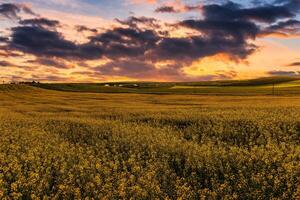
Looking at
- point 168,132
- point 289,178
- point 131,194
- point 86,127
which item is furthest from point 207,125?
point 131,194

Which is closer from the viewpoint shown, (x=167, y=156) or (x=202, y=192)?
(x=202, y=192)

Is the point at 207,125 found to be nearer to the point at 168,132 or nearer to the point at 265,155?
the point at 168,132

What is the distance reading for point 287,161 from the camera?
1423 centimetres

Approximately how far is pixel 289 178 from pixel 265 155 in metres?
2.19

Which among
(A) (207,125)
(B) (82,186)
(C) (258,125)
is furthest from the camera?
(A) (207,125)

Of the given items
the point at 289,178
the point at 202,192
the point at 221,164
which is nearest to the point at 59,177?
the point at 202,192

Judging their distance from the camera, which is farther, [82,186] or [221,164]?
[221,164]

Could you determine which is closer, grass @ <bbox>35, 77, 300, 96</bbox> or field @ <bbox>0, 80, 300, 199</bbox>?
field @ <bbox>0, 80, 300, 199</bbox>

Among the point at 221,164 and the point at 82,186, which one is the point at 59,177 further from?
the point at 221,164

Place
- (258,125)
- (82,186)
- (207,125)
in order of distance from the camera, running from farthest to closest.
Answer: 1. (207,125)
2. (258,125)
3. (82,186)

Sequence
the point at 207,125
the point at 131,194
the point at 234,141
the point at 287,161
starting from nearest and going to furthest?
the point at 131,194
the point at 287,161
the point at 234,141
the point at 207,125

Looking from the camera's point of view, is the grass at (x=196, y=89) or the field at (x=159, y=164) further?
the grass at (x=196, y=89)

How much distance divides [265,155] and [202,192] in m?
4.29

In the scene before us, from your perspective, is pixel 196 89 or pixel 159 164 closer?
pixel 159 164
